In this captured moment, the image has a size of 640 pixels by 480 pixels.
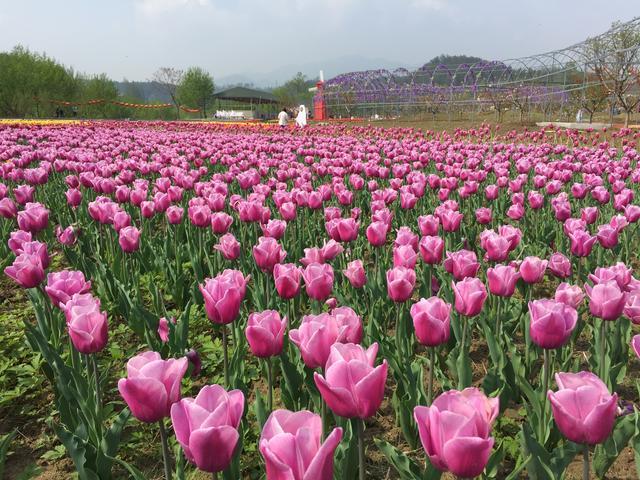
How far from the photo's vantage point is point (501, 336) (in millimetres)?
3049

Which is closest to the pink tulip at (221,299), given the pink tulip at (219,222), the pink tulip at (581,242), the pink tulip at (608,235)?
the pink tulip at (219,222)

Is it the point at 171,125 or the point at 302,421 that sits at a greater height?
the point at 171,125

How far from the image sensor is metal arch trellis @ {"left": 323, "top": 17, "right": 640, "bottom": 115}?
95.4 feet

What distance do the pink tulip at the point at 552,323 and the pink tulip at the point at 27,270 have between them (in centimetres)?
257

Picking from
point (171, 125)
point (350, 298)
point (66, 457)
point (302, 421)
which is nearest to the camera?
point (302, 421)

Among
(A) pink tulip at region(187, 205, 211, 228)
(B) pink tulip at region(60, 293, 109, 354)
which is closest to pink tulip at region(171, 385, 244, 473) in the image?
(B) pink tulip at region(60, 293, 109, 354)

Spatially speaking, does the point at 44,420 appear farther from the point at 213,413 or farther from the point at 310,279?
the point at 213,413

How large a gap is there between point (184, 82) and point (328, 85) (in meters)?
55.0

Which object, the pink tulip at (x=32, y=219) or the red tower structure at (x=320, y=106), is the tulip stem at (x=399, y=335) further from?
the red tower structure at (x=320, y=106)

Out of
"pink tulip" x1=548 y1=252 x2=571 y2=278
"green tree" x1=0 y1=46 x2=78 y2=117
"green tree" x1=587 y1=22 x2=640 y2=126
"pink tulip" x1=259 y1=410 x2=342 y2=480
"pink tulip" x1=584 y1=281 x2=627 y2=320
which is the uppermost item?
"green tree" x1=0 y1=46 x2=78 y2=117

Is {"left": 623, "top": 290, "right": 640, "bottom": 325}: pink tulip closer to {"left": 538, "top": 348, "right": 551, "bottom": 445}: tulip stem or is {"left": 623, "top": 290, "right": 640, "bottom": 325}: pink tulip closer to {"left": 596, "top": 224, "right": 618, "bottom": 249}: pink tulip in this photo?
{"left": 538, "top": 348, "right": 551, "bottom": 445}: tulip stem

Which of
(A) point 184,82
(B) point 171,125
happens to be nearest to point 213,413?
(B) point 171,125

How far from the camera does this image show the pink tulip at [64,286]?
2.52 meters

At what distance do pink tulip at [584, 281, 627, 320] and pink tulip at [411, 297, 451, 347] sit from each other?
29.1 inches
